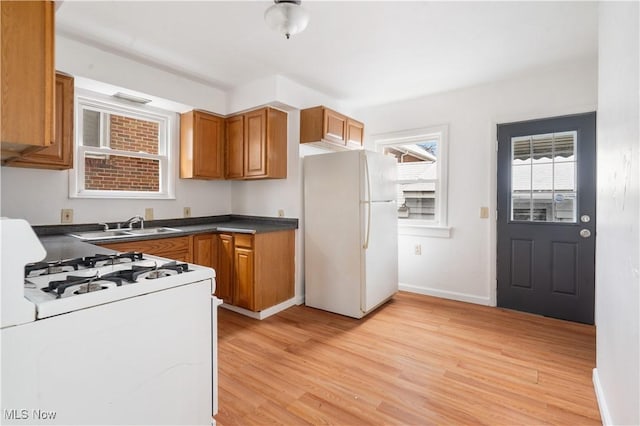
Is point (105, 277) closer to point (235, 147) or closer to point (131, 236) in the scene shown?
point (131, 236)

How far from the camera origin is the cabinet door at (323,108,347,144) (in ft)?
A: 11.2

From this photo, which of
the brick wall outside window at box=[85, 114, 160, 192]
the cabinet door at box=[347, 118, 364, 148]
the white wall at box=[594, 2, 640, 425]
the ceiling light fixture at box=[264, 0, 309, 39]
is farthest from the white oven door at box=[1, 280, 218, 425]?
the cabinet door at box=[347, 118, 364, 148]

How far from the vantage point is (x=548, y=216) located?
3.13m

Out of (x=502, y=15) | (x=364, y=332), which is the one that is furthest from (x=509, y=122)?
(x=364, y=332)

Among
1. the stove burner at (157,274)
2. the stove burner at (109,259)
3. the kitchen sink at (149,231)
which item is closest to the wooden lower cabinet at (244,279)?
the kitchen sink at (149,231)

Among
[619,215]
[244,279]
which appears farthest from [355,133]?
[619,215]

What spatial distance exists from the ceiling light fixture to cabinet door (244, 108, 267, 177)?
1309 mm

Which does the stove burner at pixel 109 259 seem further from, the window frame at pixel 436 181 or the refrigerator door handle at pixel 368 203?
the window frame at pixel 436 181

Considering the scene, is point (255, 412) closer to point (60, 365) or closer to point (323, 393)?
point (323, 393)

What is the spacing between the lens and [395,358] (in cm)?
232

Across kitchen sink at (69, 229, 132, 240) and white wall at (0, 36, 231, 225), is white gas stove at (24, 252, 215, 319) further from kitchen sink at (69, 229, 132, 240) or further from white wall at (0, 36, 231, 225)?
white wall at (0, 36, 231, 225)

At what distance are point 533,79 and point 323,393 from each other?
352cm

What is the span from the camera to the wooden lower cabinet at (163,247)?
97.5 inches

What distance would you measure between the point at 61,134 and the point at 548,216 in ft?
14.4
